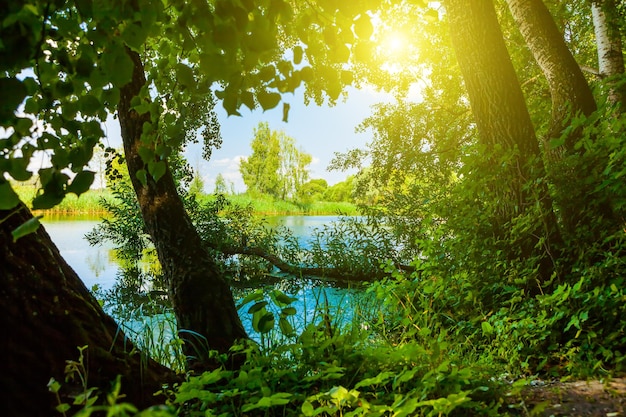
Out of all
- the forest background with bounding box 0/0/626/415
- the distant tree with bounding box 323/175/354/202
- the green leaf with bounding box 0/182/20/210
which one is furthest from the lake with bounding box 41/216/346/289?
the distant tree with bounding box 323/175/354/202

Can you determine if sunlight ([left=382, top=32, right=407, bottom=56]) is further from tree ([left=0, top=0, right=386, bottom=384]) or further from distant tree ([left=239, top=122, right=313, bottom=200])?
distant tree ([left=239, top=122, right=313, bottom=200])

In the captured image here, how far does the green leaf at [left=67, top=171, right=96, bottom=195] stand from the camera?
976 mm

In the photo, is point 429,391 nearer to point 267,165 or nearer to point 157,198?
point 157,198

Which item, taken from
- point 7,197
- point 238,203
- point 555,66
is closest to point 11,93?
point 7,197

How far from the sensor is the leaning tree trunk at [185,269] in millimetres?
2221

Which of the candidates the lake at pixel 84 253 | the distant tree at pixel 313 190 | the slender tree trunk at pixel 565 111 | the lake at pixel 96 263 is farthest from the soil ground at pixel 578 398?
the distant tree at pixel 313 190

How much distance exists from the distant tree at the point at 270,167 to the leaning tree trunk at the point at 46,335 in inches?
1103

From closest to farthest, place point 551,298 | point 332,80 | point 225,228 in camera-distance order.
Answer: point 332,80
point 551,298
point 225,228

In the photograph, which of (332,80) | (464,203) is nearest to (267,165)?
(464,203)

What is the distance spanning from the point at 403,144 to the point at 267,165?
2383 centimetres

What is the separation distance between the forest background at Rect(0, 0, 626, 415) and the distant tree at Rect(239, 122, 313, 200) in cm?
2652

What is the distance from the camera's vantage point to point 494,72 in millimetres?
3283

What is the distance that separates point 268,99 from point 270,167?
3100 centimetres

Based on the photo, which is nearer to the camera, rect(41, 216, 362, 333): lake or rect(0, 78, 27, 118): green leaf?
rect(0, 78, 27, 118): green leaf
